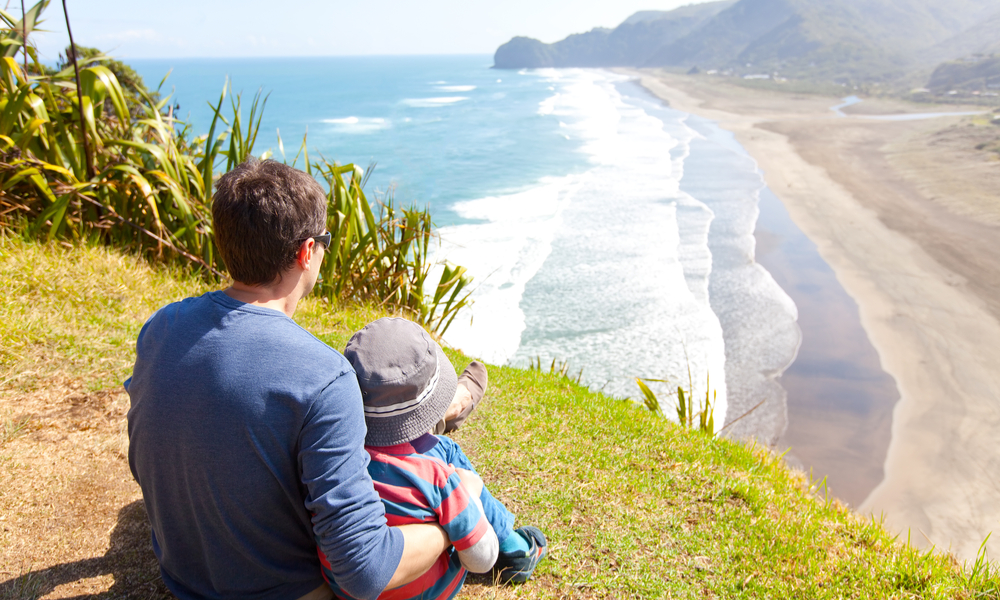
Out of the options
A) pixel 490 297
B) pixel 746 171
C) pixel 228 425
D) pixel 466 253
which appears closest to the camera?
pixel 228 425

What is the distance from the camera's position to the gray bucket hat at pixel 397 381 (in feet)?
4.92

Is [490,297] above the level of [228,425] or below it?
below

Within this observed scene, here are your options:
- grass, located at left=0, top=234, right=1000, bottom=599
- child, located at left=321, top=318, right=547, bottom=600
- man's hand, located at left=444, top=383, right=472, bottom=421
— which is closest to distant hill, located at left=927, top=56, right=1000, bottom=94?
grass, located at left=0, top=234, right=1000, bottom=599

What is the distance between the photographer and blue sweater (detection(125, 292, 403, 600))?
1277 mm

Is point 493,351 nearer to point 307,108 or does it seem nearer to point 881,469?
point 881,469

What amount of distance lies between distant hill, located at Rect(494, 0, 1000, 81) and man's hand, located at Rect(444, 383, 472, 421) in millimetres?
89378

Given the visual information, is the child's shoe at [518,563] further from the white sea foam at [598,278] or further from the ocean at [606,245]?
the ocean at [606,245]

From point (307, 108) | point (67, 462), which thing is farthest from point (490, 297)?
Result: point (307, 108)

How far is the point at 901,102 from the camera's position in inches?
2035

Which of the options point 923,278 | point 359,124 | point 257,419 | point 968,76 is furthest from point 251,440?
point 968,76

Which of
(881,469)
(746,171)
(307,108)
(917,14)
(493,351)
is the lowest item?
(881,469)

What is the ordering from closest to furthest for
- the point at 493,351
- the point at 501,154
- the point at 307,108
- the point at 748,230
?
1. the point at 493,351
2. the point at 748,230
3. the point at 501,154
4. the point at 307,108

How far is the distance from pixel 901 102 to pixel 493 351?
57659 millimetres

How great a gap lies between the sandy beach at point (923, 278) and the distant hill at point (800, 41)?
5724 cm
